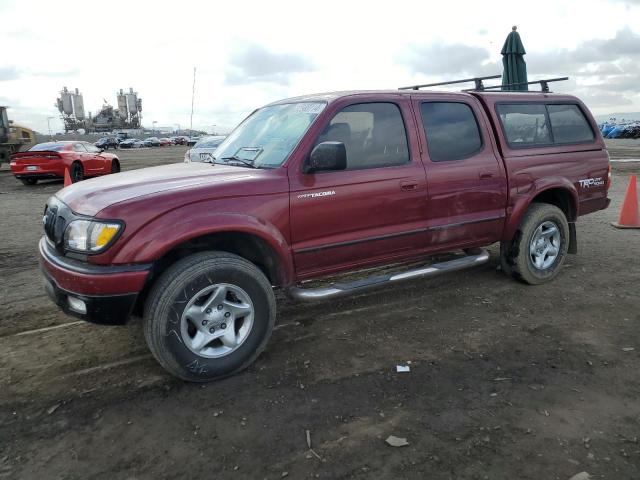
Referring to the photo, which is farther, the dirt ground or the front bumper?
the front bumper

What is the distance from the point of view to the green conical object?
30.1ft

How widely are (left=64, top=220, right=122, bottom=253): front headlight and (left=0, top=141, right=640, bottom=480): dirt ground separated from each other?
95cm

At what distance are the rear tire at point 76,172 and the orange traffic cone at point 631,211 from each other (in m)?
14.0

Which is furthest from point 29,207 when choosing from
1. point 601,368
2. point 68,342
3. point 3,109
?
point 3,109

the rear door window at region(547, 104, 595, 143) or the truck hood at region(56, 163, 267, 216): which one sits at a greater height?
the rear door window at region(547, 104, 595, 143)

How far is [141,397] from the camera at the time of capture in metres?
3.16

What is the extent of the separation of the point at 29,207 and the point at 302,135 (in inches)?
367

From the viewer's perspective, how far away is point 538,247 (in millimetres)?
5121

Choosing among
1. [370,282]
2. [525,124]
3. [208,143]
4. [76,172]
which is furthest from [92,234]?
[76,172]

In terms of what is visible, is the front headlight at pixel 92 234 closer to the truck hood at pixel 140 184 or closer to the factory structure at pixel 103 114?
the truck hood at pixel 140 184

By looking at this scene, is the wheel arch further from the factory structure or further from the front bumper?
the factory structure

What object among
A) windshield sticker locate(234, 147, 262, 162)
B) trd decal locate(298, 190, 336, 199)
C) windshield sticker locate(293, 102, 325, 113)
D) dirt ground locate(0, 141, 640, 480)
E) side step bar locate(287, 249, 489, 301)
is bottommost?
dirt ground locate(0, 141, 640, 480)

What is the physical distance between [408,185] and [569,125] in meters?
2.46

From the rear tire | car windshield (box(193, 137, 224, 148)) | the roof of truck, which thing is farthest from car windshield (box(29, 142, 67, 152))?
the roof of truck
